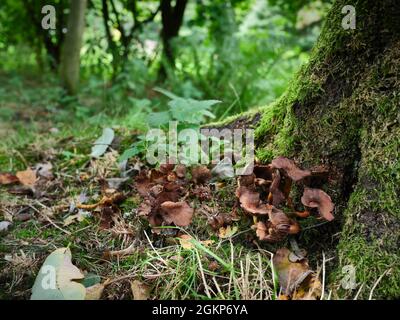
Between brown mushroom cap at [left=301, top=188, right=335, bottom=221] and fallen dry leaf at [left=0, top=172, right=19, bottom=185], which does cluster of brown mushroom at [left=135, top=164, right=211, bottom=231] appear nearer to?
brown mushroom cap at [left=301, top=188, right=335, bottom=221]

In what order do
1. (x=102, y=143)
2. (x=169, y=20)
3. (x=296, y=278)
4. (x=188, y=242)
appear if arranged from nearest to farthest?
(x=296, y=278), (x=188, y=242), (x=102, y=143), (x=169, y=20)

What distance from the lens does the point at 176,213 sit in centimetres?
209

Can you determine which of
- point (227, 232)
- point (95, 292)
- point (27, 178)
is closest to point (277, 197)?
point (227, 232)

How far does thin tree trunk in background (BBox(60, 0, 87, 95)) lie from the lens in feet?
16.9

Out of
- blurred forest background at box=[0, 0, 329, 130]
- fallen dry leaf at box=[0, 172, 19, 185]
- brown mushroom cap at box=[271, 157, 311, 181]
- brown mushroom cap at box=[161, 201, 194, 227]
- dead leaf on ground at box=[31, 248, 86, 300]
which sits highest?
blurred forest background at box=[0, 0, 329, 130]

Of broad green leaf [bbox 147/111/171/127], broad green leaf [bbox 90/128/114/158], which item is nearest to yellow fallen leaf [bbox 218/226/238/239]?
broad green leaf [bbox 147/111/171/127]

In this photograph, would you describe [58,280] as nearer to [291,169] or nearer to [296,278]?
[296,278]

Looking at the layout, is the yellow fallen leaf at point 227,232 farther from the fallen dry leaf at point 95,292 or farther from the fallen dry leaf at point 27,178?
the fallen dry leaf at point 27,178

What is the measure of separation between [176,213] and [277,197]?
52 cm

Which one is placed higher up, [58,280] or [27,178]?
[27,178]

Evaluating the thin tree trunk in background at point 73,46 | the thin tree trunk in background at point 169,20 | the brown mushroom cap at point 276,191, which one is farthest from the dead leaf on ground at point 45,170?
the thin tree trunk in background at point 169,20

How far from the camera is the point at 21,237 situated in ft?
7.57

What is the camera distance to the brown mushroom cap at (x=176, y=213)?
2.07m

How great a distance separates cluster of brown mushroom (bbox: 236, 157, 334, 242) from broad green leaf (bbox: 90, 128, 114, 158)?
4.58ft
